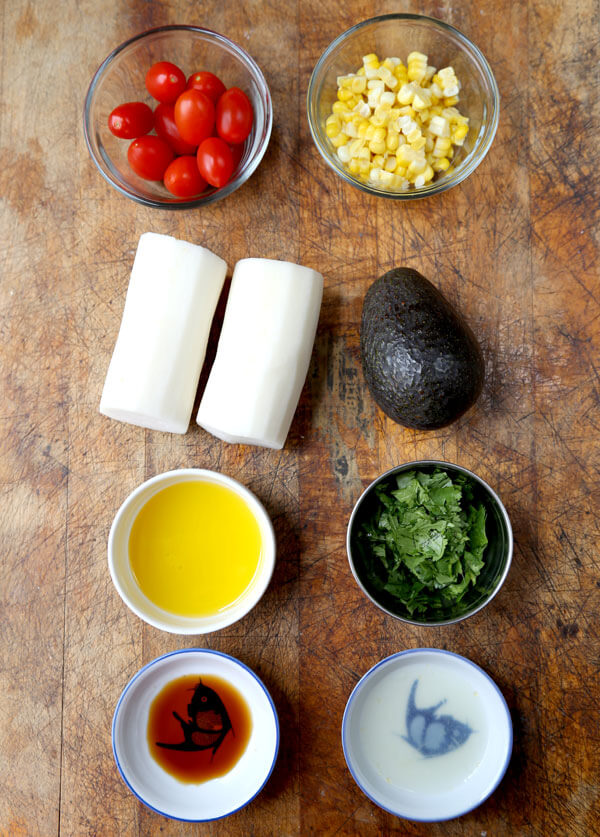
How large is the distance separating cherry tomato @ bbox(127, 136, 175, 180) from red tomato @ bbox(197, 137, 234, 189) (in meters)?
0.08

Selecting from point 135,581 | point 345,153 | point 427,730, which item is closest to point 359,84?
point 345,153

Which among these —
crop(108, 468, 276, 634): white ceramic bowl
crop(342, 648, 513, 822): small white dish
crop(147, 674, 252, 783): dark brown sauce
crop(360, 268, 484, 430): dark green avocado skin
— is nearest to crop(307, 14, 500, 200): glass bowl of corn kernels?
crop(360, 268, 484, 430): dark green avocado skin

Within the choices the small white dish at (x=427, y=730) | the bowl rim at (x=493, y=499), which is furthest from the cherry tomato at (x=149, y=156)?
the small white dish at (x=427, y=730)

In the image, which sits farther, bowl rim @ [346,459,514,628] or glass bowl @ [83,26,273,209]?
glass bowl @ [83,26,273,209]

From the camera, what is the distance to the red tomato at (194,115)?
49.0 inches

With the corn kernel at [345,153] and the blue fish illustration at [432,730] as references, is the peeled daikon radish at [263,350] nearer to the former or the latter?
the corn kernel at [345,153]

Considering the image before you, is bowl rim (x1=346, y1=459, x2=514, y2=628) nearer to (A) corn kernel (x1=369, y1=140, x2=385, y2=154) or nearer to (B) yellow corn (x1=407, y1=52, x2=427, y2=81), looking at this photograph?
(A) corn kernel (x1=369, y1=140, x2=385, y2=154)

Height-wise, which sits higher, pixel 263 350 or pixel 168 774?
pixel 263 350

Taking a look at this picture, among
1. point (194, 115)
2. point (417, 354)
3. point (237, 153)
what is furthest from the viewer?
point (237, 153)

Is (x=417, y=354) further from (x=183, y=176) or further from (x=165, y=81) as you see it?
(x=165, y=81)

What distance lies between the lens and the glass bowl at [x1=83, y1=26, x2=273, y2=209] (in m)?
1.33

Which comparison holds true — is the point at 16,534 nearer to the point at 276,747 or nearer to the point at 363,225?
the point at 276,747

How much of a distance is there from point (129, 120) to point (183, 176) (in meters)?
0.14

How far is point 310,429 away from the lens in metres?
1.36
